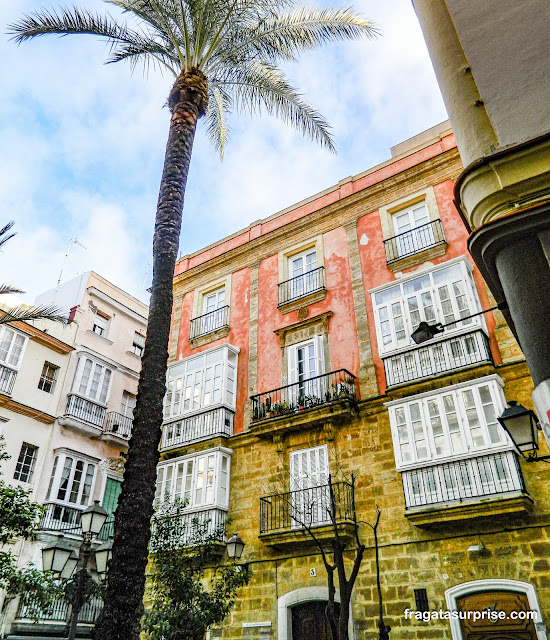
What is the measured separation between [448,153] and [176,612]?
1354 cm

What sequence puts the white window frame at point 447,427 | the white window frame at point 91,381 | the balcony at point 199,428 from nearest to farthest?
1. the white window frame at point 447,427
2. the balcony at point 199,428
3. the white window frame at point 91,381

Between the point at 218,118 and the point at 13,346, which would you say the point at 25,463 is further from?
Answer: the point at 218,118

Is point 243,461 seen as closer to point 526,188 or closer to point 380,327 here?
point 380,327

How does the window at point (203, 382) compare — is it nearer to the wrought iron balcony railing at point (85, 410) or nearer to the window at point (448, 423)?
the wrought iron balcony railing at point (85, 410)

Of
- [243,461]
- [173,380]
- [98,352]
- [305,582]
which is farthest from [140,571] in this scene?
[98,352]

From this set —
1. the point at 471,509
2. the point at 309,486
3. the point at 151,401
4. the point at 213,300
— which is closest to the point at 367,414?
the point at 309,486

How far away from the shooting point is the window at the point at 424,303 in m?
12.9

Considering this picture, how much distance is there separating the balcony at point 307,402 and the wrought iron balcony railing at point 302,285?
118 inches

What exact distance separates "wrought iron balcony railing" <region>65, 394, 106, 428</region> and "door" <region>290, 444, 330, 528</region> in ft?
29.7

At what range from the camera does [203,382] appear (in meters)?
16.8

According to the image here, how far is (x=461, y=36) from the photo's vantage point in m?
6.17

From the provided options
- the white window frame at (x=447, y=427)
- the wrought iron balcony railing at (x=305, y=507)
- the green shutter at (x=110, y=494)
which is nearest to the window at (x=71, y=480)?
the green shutter at (x=110, y=494)

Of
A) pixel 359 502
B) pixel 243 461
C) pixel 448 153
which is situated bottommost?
pixel 359 502

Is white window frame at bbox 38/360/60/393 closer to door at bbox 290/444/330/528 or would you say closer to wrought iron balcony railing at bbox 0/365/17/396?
wrought iron balcony railing at bbox 0/365/17/396
